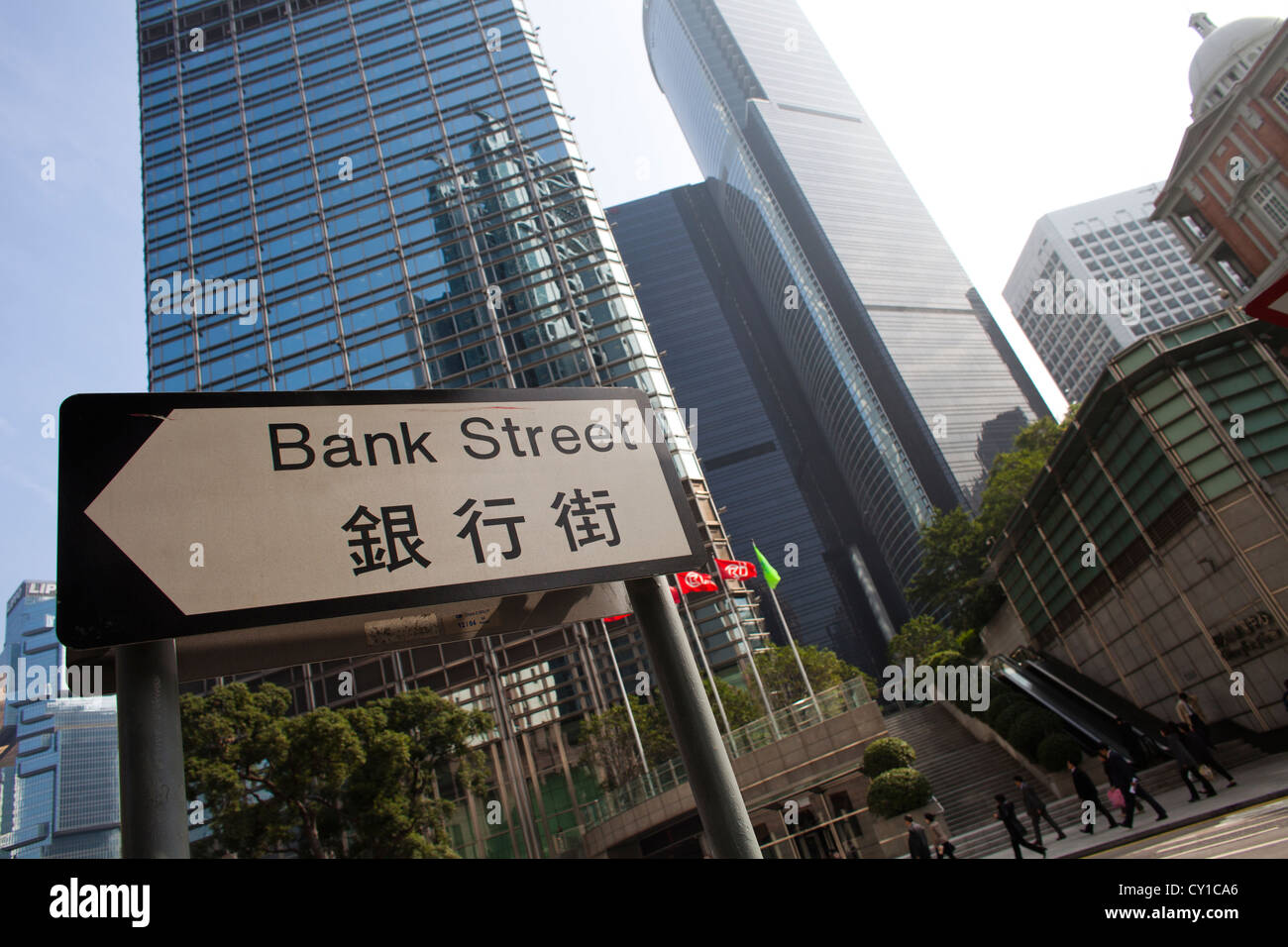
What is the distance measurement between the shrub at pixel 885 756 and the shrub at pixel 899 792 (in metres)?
1.13

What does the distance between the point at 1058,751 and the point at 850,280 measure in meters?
119

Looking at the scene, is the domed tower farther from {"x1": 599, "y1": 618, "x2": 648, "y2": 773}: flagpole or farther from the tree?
{"x1": 599, "y1": 618, "x2": 648, "y2": 773}: flagpole

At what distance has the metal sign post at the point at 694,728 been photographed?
292cm

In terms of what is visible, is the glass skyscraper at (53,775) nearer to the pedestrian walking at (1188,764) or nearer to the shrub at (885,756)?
the shrub at (885,756)

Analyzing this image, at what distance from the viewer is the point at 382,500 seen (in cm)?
332

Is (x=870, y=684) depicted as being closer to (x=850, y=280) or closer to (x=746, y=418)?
(x=850, y=280)

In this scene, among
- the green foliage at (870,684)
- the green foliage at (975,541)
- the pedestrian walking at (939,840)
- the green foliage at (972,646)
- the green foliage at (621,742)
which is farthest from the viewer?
the green foliage at (972,646)

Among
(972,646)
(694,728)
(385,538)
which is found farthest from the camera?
(972,646)

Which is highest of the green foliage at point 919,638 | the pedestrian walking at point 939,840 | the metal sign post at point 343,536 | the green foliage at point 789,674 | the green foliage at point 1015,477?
the green foliage at point 1015,477

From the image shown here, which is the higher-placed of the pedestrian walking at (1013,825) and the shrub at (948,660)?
the shrub at (948,660)

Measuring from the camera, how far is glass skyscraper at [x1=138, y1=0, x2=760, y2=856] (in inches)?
1805

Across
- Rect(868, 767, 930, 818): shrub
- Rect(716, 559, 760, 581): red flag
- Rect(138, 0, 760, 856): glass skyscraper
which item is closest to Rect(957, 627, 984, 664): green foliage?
Rect(138, 0, 760, 856): glass skyscraper

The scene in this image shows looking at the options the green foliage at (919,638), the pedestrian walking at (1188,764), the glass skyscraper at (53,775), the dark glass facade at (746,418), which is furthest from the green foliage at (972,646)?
the glass skyscraper at (53,775)

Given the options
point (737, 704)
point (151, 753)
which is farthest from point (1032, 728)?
point (151, 753)
